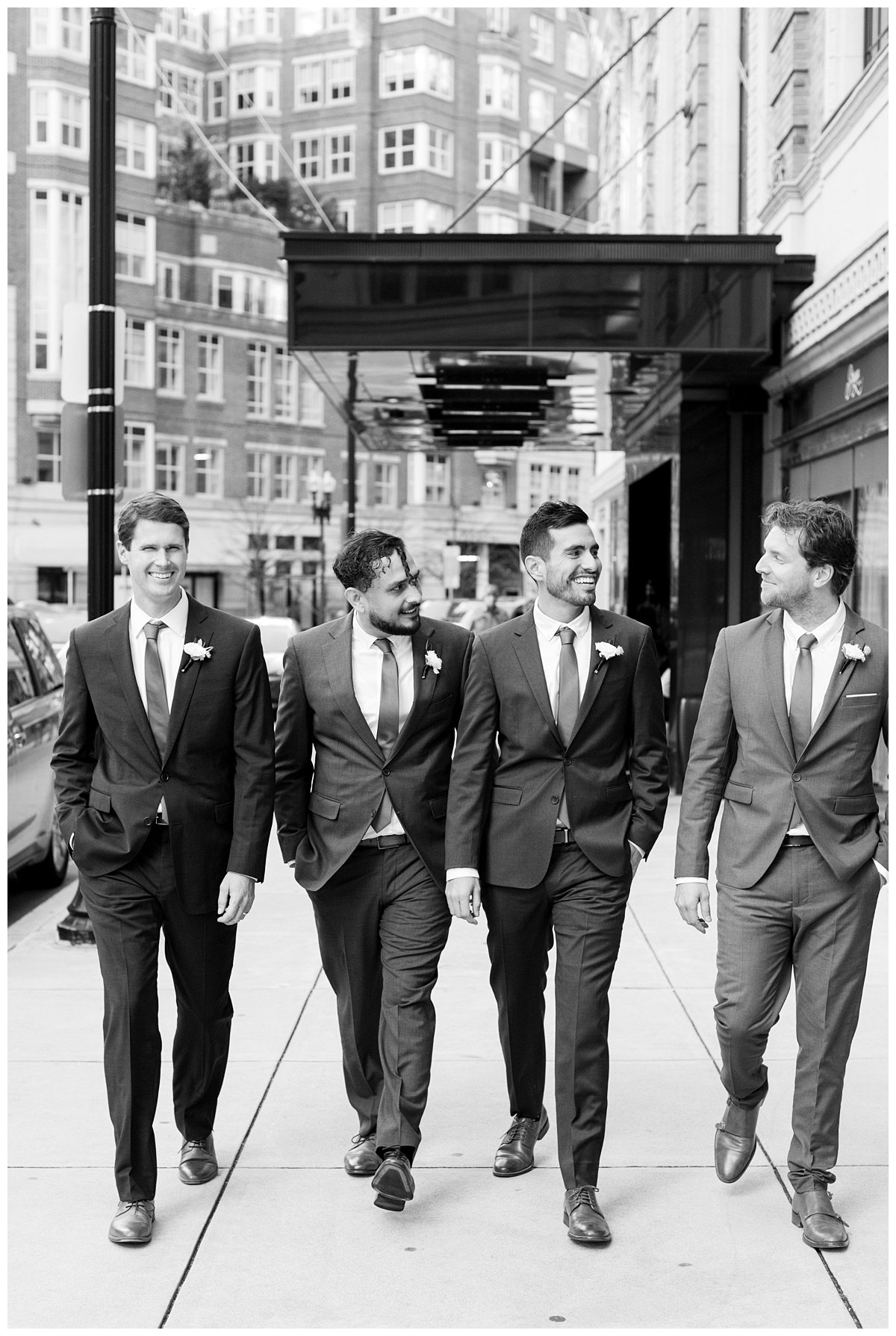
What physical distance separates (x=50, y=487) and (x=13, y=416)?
288cm

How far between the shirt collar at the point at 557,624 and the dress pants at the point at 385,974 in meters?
0.80

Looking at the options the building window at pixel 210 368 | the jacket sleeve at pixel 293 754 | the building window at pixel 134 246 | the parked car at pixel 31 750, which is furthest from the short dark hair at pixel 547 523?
the building window at pixel 210 368

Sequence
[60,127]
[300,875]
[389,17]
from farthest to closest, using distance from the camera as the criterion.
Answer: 1. [389,17]
2. [60,127]
3. [300,875]

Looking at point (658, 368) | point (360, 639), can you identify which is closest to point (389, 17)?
point (658, 368)

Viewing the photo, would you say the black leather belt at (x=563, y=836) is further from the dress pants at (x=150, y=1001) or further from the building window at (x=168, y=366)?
the building window at (x=168, y=366)

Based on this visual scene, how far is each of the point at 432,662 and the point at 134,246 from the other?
193 feet

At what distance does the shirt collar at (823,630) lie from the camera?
4.51 metres

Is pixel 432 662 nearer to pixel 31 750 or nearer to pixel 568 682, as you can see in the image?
pixel 568 682

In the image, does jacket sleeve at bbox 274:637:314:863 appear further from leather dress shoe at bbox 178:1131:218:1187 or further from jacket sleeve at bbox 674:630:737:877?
jacket sleeve at bbox 674:630:737:877

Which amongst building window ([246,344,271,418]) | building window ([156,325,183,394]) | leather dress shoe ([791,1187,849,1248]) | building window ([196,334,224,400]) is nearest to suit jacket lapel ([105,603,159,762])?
leather dress shoe ([791,1187,849,1248])

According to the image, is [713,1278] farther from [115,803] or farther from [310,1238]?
[115,803]

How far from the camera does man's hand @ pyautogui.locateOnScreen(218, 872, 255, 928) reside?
4621 mm

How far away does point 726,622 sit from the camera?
48.4ft

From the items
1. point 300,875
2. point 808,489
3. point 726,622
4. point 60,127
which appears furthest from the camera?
point 60,127
